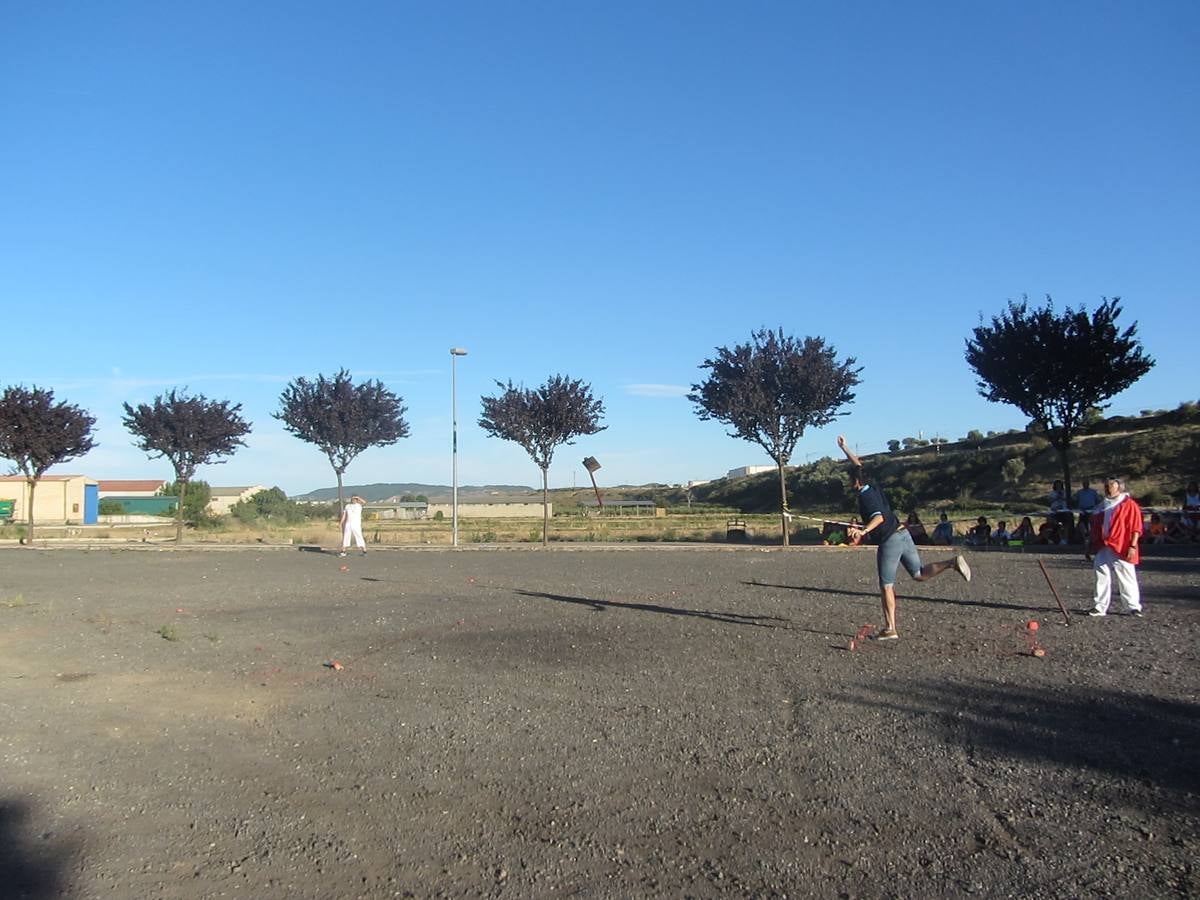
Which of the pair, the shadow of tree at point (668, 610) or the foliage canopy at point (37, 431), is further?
the foliage canopy at point (37, 431)

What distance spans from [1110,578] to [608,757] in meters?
7.78

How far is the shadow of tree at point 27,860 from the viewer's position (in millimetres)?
3881

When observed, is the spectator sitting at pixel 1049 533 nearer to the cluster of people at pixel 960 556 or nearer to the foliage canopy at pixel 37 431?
the cluster of people at pixel 960 556

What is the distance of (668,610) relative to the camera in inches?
477

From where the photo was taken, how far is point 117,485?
121312 mm

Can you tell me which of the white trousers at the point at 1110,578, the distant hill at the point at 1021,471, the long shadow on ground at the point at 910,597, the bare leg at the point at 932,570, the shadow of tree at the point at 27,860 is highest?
the distant hill at the point at 1021,471

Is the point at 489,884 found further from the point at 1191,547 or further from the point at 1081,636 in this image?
the point at 1191,547

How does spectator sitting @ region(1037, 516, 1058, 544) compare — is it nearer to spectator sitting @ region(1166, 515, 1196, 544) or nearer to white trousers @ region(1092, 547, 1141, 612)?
spectator sitting @ region(1166, 515, 1196, 544)

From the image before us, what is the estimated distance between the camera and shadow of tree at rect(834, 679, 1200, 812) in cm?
500

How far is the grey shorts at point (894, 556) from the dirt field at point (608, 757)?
608mm

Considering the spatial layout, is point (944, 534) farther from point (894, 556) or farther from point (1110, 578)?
point (894, 556)

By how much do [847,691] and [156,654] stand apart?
6.62m

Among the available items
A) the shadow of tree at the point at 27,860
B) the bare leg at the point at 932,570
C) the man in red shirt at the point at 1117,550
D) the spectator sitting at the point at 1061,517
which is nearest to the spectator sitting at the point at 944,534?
the spectator sitting at the point at 1061,517

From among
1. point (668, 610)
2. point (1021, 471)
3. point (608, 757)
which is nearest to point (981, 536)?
point (668, 610)
